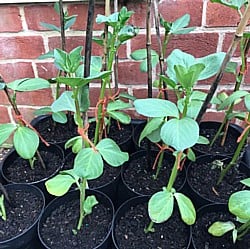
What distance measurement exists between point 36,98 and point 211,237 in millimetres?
726

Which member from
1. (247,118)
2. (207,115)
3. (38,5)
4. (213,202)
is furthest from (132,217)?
(38,5)

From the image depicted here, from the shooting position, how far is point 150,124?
76 centimetres

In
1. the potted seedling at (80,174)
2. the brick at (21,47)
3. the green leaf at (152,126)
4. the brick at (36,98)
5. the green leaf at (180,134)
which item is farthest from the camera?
the brick at (36,98)

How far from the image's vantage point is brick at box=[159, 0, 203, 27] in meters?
0.98

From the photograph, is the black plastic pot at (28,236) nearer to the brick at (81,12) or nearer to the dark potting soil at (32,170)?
the dark potting soil at (32,170)

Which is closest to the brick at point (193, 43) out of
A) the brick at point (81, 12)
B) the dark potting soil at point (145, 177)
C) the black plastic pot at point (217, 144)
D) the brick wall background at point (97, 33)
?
the brick wall background at point (97, 33)

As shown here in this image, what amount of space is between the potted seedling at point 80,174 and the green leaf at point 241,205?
220mm

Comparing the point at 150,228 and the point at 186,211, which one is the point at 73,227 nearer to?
the point at 150,228

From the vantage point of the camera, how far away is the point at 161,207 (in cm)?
66

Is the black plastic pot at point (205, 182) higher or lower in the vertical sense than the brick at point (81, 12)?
lower

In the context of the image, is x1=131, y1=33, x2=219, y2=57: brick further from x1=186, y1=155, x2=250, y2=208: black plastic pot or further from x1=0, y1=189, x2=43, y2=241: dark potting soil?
x1=0, y1=189, x2=43, y2=241: dark potting soil

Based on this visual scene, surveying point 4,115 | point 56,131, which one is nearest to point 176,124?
point 56,131

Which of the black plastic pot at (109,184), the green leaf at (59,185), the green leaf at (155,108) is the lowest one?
the black plastic pot at (109,184)

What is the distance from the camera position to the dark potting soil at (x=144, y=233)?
80 centimetres
